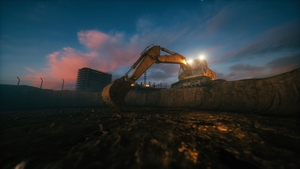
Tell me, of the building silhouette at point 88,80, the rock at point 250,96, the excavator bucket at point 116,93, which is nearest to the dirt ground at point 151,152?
the excavator bucket at point 116,93

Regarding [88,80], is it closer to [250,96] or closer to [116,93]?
[116,93]

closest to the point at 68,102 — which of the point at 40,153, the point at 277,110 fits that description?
the point at 40,153

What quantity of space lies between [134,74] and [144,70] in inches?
41.2

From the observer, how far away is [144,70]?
9.27 metres

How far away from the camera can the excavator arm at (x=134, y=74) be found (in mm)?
6989

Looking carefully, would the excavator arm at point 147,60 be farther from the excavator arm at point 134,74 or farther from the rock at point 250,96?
the rock at point 250,96

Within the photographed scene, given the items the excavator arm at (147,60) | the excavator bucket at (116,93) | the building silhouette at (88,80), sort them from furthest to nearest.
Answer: the building silhouette at (88,80), the excavator arm at (147,60), the excavator bucket at (116,93)

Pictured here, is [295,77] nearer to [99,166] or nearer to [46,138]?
[99,166]

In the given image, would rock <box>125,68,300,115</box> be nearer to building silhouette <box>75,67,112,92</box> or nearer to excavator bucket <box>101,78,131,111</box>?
excavator bucket <box>101,78,131,111</box>

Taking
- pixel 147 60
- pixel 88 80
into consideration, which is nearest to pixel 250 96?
pixel 147 60

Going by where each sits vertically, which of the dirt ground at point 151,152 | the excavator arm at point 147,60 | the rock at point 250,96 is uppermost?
the excavator arm at point 147,60

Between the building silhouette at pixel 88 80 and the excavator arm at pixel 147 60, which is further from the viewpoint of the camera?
the building silhouette at pixel 88 80

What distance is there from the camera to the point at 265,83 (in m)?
7.43

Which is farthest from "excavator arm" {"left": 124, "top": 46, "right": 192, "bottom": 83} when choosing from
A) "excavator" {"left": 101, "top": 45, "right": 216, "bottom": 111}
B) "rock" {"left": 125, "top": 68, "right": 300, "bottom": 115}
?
"rock" {"left": 125, "top": 68, "right": 300, "bottom": 115}
